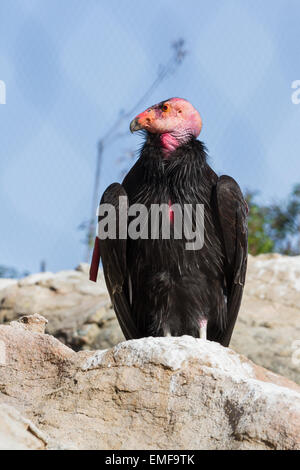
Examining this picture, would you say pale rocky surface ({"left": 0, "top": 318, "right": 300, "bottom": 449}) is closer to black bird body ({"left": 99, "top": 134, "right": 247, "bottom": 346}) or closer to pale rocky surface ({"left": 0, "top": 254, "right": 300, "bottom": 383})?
black bird body ({"left": 99, "top": 134, "right": 247, "bottom": 346})

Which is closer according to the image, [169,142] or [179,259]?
[179,259]

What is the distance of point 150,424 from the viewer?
368 centimetres

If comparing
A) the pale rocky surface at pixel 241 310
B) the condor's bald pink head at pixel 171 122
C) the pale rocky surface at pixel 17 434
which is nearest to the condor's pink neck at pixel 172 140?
the condor's bald pink head at pixel 171 122

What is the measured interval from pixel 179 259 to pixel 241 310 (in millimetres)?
4424

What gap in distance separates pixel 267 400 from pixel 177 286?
5.61 ft

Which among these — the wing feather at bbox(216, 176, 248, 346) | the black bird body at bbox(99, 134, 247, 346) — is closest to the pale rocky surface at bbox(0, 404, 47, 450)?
the black bird body at bbox(99, 134, 247, 346)

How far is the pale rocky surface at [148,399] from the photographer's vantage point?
11.2 ft

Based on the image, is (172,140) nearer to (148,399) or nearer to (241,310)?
(148,399)

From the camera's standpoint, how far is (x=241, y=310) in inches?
367

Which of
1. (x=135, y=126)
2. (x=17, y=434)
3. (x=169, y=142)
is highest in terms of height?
(x=135, y=126)

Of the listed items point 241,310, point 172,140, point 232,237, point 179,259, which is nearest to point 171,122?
point 172,140

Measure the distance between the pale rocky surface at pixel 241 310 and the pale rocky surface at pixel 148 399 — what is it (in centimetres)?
426
